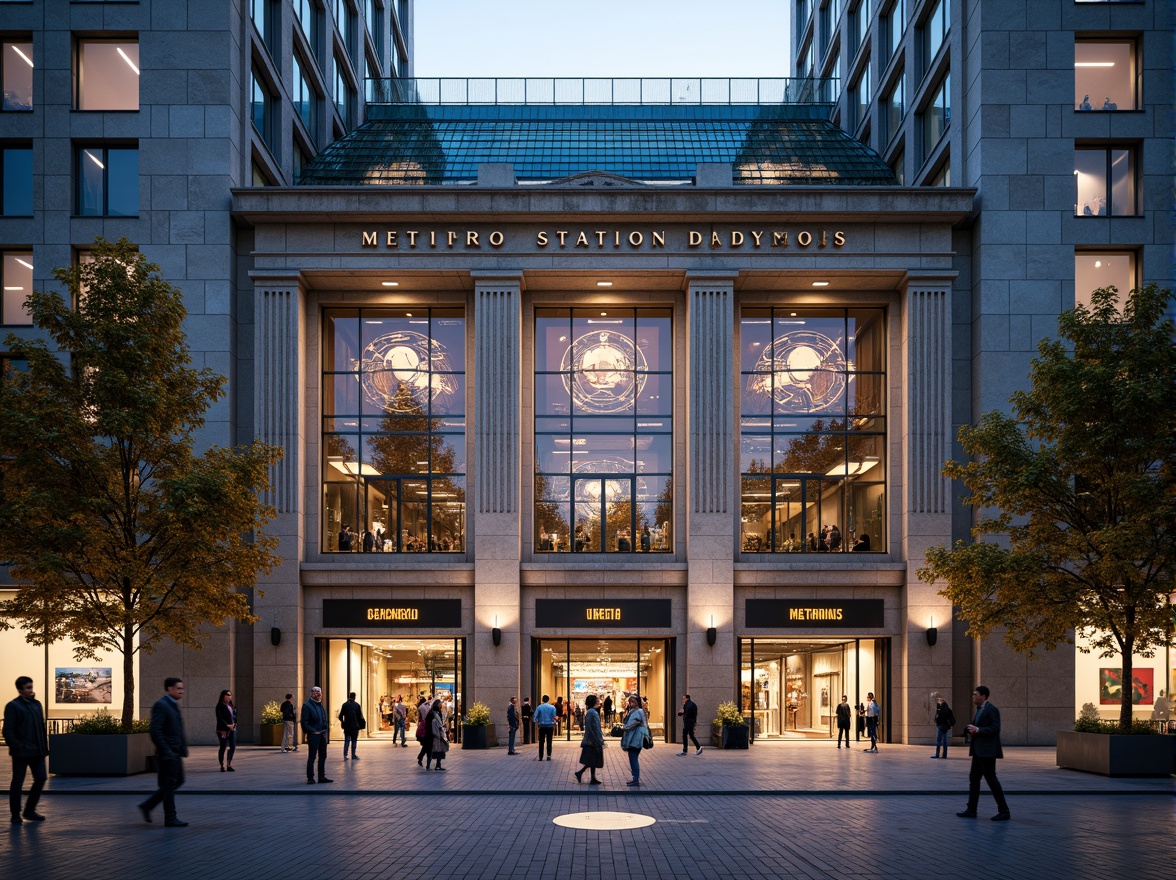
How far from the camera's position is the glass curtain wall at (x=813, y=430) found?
32.8 m

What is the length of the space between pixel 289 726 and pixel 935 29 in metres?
30.1

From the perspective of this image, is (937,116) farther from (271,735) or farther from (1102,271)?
(271,735)

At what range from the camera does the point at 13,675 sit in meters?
31.4

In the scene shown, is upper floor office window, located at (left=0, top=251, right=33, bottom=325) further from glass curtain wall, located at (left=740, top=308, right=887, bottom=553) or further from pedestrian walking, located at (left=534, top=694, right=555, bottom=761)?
glass curtain wall, located at (left=740, top=308, right=887, bottom=553)

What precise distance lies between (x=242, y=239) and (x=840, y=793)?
23.6 metres

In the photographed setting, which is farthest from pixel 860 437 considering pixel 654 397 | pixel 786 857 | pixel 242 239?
pixel 786 857

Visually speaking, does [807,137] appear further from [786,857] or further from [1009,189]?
[786,857]

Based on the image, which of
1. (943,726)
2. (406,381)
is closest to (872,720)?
(943,726)

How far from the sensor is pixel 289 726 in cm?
2892

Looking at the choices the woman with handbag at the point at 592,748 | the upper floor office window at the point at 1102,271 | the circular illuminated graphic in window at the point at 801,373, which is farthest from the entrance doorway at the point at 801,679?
the woman with handbag at the point at 592,748

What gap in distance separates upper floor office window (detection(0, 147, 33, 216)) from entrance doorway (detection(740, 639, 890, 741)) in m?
25.3

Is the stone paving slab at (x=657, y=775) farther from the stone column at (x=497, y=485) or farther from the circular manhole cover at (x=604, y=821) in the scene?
the stone column at (x=497, y=485)

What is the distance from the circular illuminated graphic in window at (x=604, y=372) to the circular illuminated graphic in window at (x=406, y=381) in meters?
3.77

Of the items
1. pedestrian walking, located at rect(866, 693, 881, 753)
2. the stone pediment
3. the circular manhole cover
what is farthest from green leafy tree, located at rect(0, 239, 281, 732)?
pedestrian walking, located at rect(866, 693, 881, 753)
